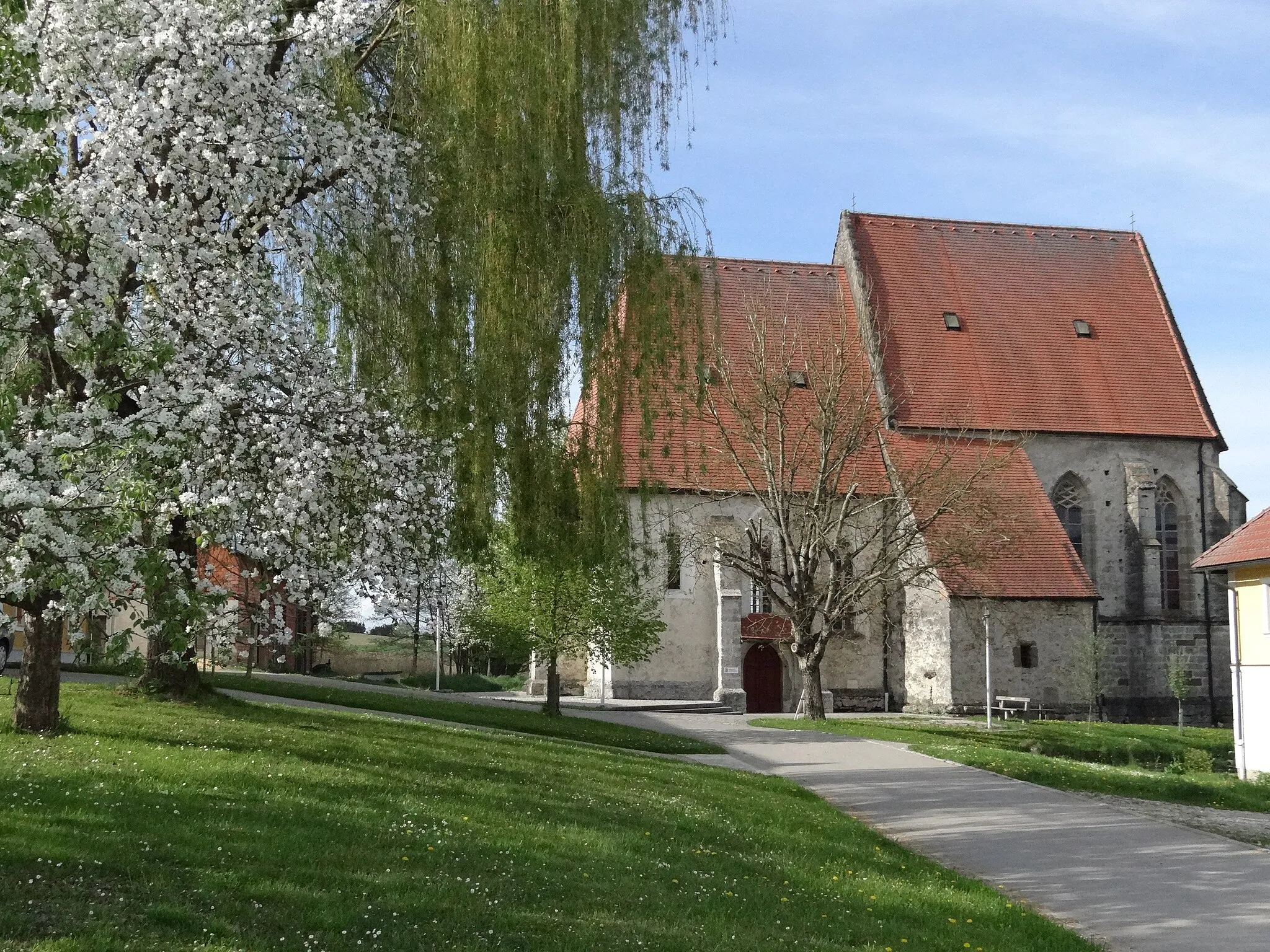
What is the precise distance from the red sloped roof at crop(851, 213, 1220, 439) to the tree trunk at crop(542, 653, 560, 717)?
14.9 m

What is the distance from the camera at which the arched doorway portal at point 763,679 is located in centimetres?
3484

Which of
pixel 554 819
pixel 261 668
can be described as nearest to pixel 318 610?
pixel 554 819

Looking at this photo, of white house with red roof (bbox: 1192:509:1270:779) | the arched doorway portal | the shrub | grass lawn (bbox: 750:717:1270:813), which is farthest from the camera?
the arched doorway portal

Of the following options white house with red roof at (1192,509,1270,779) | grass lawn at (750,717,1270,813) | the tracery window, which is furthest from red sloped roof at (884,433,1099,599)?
the tracery window

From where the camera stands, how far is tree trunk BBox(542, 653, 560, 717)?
25.1 m

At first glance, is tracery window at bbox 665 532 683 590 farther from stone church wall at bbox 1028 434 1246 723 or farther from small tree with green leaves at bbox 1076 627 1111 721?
stone church wall at bbox 1028 434 1246 723

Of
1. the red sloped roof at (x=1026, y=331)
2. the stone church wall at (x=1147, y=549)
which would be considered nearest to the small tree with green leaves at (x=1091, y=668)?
the stone church wall at (x=1147, y=549)

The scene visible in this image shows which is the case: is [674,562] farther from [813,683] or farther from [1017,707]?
[1017,707]

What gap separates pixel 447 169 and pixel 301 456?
14.2 feet

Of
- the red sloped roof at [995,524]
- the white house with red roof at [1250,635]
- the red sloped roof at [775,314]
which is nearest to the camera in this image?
the white house with red roof at [1250,635]

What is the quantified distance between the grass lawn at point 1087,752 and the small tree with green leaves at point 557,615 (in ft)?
12.1

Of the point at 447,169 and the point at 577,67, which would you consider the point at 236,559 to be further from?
the point at 577,67

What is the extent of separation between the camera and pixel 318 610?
43.4 ft

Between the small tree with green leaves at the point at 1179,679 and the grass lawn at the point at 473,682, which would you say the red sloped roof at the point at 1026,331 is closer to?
the small tree with green leaves at the point at 1179,679
